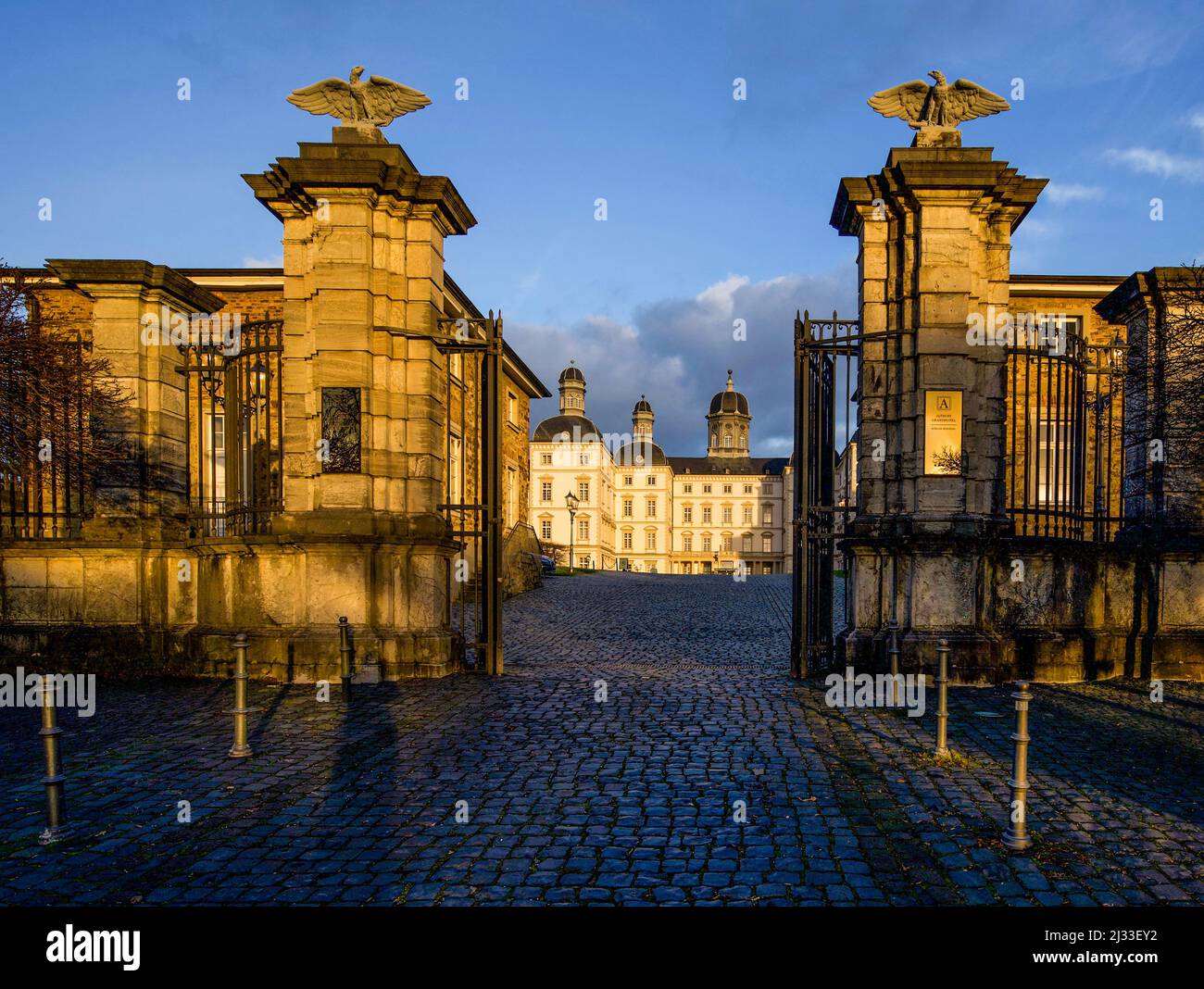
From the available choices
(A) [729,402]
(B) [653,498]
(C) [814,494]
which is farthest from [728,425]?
(C) [814,494]

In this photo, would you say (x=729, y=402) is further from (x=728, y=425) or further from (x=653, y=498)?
(x=653, y=498)

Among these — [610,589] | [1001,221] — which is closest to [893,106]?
[1001,221]

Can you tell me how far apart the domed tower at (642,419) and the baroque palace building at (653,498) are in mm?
126

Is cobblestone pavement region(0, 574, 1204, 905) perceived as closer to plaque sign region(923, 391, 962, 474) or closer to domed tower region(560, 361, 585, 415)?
plaque sign region(923, 391, 962, 474)

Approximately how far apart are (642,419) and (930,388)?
101 metres

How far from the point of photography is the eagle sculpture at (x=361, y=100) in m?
9.82

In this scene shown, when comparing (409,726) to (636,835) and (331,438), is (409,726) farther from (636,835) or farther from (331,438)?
(331,438)

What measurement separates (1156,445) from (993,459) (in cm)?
212

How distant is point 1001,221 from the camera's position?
10039 mm

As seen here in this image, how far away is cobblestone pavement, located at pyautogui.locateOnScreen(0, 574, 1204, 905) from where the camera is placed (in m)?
3.97

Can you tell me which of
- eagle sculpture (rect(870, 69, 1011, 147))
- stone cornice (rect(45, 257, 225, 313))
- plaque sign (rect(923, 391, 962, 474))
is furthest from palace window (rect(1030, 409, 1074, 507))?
stone cornice (rect(45, 257, 225, 313))

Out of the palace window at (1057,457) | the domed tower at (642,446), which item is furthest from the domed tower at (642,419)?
the palace window at (1057,457)

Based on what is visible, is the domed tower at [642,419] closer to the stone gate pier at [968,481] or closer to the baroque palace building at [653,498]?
the baroque palace building at [653,498]

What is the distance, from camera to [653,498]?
10056 centimetres
